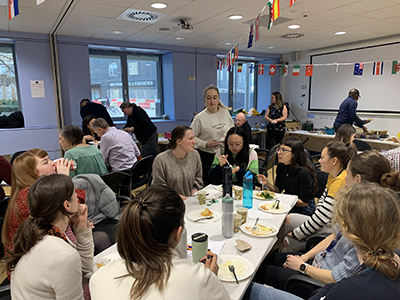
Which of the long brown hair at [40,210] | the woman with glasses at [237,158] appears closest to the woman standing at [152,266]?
the long brown hair at [40,210]

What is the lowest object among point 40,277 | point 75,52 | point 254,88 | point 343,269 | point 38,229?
point 343,269

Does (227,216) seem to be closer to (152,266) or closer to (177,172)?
(152,266)

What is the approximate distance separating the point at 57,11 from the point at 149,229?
381 centimetres

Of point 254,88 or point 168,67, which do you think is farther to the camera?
point 254,88

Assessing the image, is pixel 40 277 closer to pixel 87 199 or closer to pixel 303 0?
pixel 87 199

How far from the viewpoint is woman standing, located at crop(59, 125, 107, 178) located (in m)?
2.80

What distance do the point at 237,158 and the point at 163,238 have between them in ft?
6.20

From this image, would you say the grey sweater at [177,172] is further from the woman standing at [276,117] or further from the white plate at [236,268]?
the woman standing at [276,117]

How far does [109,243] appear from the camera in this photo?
1893 millimetres

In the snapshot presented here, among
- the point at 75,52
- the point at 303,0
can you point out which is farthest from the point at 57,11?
the point at 303,0

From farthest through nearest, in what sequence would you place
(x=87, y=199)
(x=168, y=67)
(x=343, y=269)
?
(x=168, y=67)
(x=87, y=199)
(x=343, y=269)

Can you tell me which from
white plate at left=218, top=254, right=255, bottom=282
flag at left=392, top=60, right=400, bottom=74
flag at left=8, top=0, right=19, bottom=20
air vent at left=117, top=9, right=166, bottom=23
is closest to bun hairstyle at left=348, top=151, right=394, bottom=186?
white plate at left=218, top=254, right=255, bottom=282

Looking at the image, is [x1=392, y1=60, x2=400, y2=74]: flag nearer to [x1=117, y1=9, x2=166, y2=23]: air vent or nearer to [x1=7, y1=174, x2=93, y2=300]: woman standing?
[x1=117, y1=9, x2=166, y2=23]: air vent

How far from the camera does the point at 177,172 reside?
2453 millimetres
